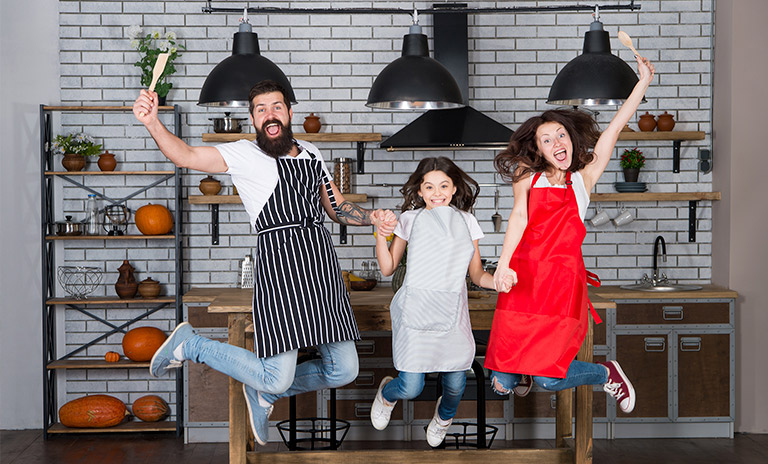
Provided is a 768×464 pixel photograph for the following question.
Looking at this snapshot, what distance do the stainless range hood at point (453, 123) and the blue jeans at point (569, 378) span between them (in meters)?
1.87

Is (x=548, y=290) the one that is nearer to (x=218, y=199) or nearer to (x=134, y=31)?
(x=218, y=199)

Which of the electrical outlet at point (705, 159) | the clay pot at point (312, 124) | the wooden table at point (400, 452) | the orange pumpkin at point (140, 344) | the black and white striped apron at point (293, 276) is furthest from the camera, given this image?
the electrical outlet at point (705, 159)

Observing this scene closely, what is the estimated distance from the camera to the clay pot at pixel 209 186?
17.7 feet

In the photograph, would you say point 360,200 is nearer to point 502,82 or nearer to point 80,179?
point 502,82

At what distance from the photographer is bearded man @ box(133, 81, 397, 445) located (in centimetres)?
328

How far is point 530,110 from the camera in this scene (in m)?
5.67

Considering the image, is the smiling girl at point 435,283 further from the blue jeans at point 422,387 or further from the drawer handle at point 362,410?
the drawer handle at point 362,410

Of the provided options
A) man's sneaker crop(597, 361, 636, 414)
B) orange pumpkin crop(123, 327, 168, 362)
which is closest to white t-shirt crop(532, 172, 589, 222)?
man's sneaker crop(597, 361, 636, 414)

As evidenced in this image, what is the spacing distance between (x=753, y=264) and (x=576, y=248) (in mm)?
2567

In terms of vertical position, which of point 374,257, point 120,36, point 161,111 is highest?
point 120,36

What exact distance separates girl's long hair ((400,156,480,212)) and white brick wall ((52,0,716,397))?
207cm

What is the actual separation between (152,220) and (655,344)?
343cm

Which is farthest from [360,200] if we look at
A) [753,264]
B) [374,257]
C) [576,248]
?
[753,264]

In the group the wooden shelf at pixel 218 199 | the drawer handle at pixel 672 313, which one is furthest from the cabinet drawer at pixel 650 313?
the wooden shelf at pixel 218 199
